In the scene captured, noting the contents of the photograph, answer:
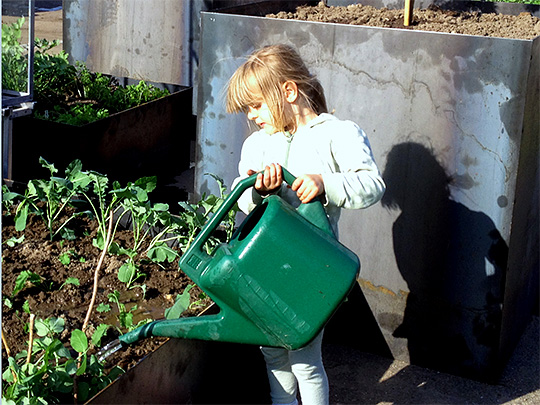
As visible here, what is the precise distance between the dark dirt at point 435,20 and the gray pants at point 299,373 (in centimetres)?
132

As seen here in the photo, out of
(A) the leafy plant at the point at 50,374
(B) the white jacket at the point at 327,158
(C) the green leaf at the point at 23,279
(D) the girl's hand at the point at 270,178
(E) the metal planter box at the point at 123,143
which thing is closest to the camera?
(A) the leafy plant at the point at 50,374

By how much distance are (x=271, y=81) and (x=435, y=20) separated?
1.32m

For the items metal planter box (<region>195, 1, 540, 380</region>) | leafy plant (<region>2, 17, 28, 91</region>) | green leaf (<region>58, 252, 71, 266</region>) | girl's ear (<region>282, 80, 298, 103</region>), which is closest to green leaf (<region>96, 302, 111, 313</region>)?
green leaf (<region>58, 252, 71, 266</region>)

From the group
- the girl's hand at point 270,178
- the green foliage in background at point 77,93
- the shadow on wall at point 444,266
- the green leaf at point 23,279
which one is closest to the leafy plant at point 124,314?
the green leaf at point 23,279

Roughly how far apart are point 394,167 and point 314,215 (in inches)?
30.9

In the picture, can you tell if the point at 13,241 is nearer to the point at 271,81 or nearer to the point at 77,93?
the point at 271,81

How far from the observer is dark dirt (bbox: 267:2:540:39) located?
9.43 feet

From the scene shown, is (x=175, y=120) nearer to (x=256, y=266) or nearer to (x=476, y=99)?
(x=476, y=99)

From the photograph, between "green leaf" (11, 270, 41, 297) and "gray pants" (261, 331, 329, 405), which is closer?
"gray pants" (261, 331, 329, 405)

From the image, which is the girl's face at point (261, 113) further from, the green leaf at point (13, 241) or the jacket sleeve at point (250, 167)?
the green leaf at point (13, 241)

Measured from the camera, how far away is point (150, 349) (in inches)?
85.4

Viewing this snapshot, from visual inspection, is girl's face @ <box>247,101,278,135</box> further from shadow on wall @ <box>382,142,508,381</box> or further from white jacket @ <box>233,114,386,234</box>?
shadow on wall @ <box>382,142,508,381</box>

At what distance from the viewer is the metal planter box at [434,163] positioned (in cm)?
243

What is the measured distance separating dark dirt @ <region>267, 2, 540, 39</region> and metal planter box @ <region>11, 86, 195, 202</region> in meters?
1.14
